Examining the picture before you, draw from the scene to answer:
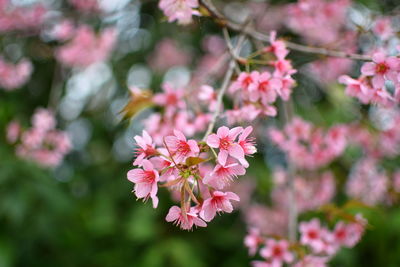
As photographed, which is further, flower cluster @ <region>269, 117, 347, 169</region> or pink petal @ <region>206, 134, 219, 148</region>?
flower cluster @ <region>269, 117, 347, 169</region>

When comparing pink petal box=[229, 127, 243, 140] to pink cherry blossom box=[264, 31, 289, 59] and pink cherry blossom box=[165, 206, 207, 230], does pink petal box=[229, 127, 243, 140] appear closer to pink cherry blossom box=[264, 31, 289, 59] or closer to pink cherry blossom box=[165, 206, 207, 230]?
pink cherry blossom box=[165, 206, 207, 230]

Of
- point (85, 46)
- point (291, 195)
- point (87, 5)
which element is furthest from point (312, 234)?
point (87, 5)

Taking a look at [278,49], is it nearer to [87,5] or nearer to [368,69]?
[368,69]

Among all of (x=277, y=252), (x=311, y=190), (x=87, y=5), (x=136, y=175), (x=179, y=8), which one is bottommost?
(x=311, y=190)

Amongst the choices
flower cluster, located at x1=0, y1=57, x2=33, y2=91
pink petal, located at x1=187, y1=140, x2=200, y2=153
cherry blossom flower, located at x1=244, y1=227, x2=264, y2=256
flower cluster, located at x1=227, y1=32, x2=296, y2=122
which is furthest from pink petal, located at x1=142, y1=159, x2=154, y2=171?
flower cluster, located at x1=0, y1=57, x2=33, y2=91

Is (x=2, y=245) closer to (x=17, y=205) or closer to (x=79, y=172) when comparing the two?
(x=17, y=205)

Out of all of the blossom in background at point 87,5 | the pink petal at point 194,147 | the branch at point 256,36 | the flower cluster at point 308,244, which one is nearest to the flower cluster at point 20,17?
the blossom in background at point 87,5
